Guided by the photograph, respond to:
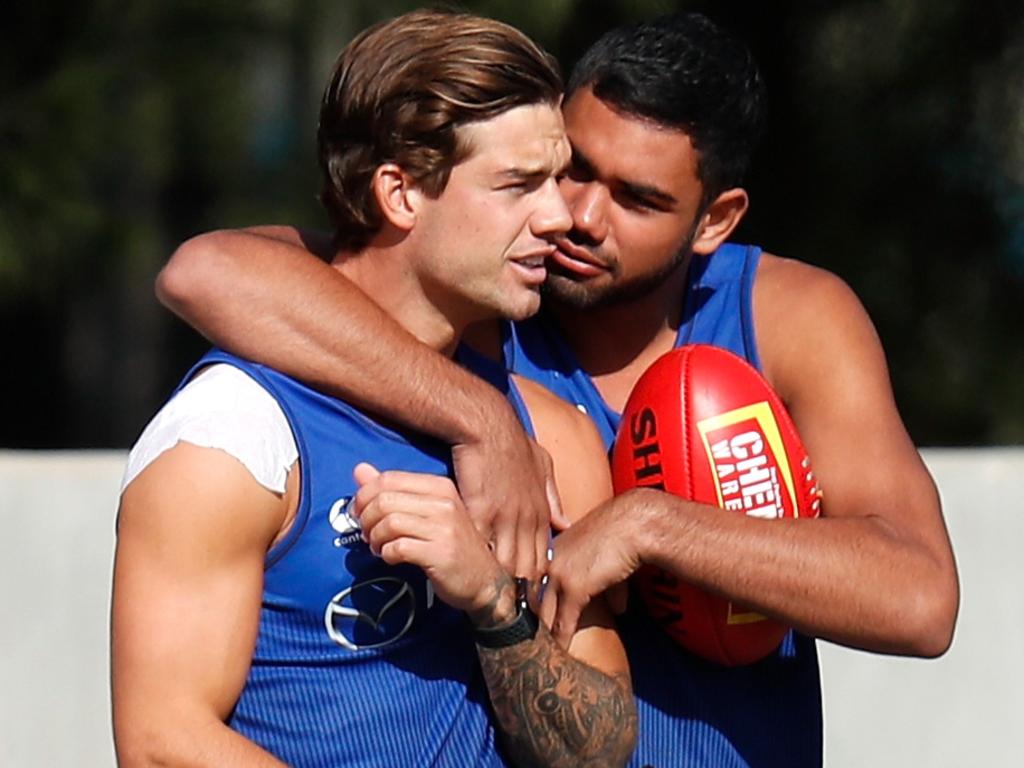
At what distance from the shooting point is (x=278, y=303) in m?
2.63

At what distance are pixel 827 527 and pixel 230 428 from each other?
95cm

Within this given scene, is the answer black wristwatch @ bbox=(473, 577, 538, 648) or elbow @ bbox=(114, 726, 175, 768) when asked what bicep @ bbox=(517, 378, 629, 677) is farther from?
elbow @ bbox=(114, 726, 175, 768)

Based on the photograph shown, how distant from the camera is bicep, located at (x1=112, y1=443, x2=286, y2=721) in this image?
7.70 feet

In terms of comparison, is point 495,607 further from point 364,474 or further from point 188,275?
point 188,275

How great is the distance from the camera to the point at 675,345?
10.3 feet

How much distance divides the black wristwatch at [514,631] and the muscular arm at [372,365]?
0.06 meters

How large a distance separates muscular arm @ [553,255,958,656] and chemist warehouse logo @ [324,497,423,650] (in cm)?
25

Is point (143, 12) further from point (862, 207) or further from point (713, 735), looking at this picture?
point (713, 735)

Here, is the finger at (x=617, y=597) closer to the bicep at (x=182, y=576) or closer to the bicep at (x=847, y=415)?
the bicep at (x=847, y=415)

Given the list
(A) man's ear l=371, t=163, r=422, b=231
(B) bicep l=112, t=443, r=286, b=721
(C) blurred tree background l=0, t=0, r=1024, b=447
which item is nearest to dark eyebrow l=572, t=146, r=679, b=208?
(A) man's ear l=371, t=163, r=422, b=231

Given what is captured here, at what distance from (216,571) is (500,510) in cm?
43

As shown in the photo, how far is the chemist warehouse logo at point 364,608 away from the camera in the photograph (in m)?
2.50

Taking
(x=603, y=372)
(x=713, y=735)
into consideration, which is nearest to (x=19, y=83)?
(x=603, y=372)

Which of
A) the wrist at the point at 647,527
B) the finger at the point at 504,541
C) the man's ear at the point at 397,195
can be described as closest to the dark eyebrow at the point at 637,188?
the man's ear at the point at 397,195
